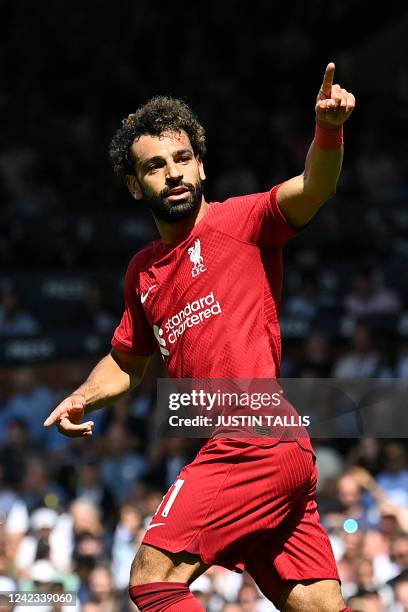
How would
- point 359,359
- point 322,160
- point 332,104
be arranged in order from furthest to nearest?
point 359,359 → point 322,160 → point 332,104

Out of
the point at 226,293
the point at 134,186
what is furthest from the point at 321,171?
the point at 134,186

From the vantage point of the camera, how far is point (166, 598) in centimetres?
406

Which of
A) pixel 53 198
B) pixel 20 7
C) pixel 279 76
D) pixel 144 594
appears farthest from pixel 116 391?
pixel 20 7

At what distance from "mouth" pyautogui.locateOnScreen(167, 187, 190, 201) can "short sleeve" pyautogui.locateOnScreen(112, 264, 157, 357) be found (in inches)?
18.0

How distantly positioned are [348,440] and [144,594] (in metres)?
5.33

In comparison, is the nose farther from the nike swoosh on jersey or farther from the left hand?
the left hand

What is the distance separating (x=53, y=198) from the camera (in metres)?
14.0

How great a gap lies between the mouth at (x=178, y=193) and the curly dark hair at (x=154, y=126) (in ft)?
0.76

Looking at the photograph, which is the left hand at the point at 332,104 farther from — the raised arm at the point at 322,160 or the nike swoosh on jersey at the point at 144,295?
the nike swoosh on jersey at the point at 144,295

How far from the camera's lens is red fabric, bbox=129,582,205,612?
405cm

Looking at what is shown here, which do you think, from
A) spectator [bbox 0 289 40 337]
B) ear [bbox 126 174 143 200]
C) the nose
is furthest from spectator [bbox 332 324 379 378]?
the nose

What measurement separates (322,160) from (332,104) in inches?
7.7

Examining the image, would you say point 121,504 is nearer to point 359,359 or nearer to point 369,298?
point 359,359

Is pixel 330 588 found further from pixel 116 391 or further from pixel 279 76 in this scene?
pixel 279 76
